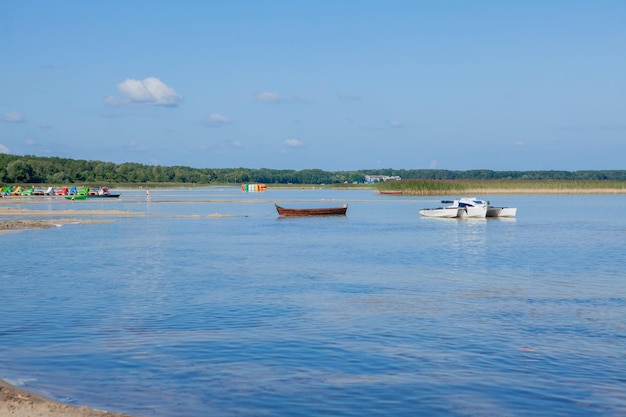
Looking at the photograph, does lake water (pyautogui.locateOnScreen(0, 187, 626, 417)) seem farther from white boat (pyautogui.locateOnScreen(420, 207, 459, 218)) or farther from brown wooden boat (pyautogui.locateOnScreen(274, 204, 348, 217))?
brown wooden boat (pyautogui.locateOnScreen(274, 204, 348, 217))

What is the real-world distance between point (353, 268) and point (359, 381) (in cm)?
1961

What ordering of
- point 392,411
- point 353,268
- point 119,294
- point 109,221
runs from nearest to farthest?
1. point 392,411
2. point 119,294
3. point 353,268
4. point 109,221

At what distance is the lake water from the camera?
12898 mm

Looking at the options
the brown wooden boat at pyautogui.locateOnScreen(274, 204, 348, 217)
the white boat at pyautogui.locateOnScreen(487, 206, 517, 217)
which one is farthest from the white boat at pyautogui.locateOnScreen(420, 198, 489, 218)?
the brown wooden boat at pyautogui.locateOnScreen(274, 204, 348, 217)

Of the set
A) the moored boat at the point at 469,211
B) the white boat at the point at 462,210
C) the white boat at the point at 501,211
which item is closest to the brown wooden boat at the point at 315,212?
the moored boat at the point at 469,211

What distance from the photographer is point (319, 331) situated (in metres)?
18.7

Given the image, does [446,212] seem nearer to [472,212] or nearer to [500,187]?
[472,212]

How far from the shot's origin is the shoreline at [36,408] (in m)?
11.2

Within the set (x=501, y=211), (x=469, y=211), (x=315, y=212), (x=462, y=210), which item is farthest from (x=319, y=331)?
(x=315, y=212)

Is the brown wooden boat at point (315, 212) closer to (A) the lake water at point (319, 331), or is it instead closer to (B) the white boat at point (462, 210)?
(B) the white boat at point (462, 210)

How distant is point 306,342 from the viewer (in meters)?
17.3

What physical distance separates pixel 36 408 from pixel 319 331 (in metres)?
8.34

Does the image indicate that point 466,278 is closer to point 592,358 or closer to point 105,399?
point 592,358


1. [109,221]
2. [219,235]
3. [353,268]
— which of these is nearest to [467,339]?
[353,268]
